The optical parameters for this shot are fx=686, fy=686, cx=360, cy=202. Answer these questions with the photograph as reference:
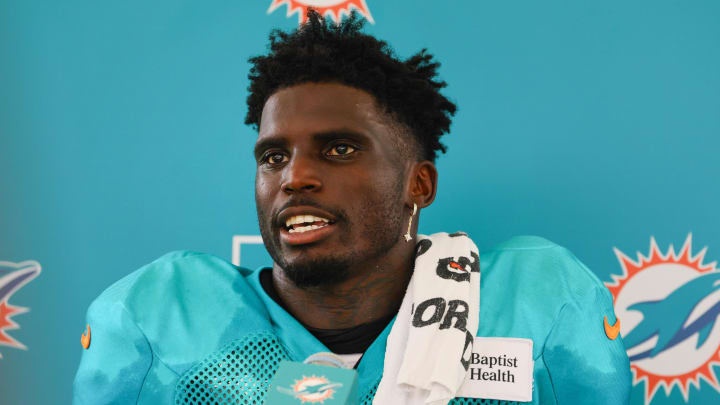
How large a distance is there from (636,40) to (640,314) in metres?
0.54

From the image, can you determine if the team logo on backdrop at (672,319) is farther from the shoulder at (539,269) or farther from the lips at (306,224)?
the lips at (306,224)

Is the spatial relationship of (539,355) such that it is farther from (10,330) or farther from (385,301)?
(10,330)

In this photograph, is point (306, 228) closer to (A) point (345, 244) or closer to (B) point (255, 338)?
(A) point (345, 244)

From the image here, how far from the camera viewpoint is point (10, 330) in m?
1.47

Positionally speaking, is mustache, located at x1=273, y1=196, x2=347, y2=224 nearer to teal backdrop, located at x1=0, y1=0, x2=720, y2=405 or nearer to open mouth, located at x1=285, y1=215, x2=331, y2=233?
open mouth, located at x1=285, y1=215, x2=331, y2=233

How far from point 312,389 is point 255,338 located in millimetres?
430

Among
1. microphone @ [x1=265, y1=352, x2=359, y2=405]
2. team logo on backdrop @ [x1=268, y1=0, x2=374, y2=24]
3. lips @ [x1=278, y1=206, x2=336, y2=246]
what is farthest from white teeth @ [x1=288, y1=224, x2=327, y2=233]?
team logo on backdrop @ [x1=268, y1=0, x2=374, y2=24]

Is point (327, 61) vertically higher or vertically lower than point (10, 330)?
higher

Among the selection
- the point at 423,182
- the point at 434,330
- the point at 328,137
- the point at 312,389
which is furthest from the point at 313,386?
the point at 423,182

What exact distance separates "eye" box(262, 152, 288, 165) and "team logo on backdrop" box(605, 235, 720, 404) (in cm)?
73

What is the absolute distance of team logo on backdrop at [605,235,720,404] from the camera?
1321 millimetres

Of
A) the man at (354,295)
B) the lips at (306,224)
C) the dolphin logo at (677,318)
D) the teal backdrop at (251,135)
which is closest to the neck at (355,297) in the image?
the man at (354,295)

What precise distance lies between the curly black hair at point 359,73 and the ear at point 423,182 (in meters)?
0.02

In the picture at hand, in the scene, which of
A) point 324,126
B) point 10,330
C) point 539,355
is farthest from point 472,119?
point 10,330
